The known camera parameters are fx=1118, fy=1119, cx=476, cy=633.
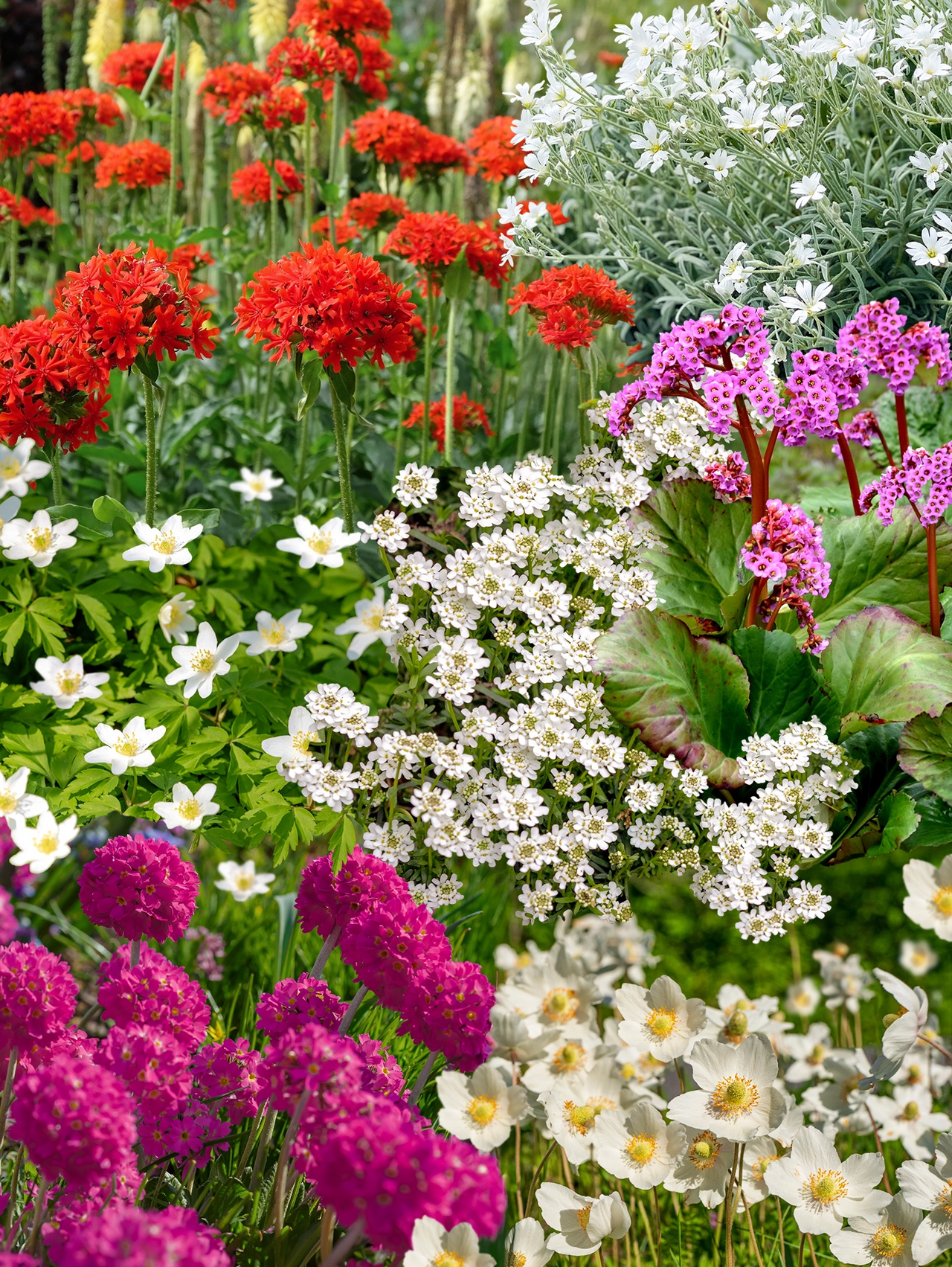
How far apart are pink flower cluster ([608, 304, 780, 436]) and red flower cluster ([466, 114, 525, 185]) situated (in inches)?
39.2

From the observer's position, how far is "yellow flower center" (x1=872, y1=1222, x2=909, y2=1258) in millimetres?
1510

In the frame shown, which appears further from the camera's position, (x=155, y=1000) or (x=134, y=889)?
(x=134, y=889)

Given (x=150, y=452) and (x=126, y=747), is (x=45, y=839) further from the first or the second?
(x=150, y=452)

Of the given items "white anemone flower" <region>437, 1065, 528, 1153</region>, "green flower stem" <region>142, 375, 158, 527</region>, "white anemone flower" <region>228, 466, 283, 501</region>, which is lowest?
"white anemone flower" <region>437, 1065, 528, 1153</region>

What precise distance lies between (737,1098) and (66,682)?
1284mm

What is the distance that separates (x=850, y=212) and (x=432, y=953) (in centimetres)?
162

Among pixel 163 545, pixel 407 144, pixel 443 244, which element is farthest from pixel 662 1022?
pixel 407 144

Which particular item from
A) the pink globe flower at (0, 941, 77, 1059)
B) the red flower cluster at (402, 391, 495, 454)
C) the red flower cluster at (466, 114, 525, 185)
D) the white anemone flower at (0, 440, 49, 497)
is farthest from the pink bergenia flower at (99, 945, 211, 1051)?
the red flower cluster at (466, 114, 525, 185)

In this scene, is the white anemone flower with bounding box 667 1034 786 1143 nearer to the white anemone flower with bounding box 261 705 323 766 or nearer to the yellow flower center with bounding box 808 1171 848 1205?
the yellow flower center with bounding box 808 1171 848 1205

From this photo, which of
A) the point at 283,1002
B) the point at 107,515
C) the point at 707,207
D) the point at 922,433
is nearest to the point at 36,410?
the point at 107,515

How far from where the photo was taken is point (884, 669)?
6.16ft

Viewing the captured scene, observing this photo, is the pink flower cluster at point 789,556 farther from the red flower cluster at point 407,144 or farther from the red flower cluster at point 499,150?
the red flower cluster at point 407,144

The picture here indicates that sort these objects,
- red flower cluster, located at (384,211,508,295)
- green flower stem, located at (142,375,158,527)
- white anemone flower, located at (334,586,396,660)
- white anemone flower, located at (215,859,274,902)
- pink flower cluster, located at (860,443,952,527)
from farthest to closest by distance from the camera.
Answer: white anemone flower, located at (215,859,274,902)
red flower cluster, located at (384,211,508,295)
white anemone flower, located at (334,586,396,660)
green flower stem, located at (142,375,158,527)
pink flower cluster, located at (860,443,952,527)

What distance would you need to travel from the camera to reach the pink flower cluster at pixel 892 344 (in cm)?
176
